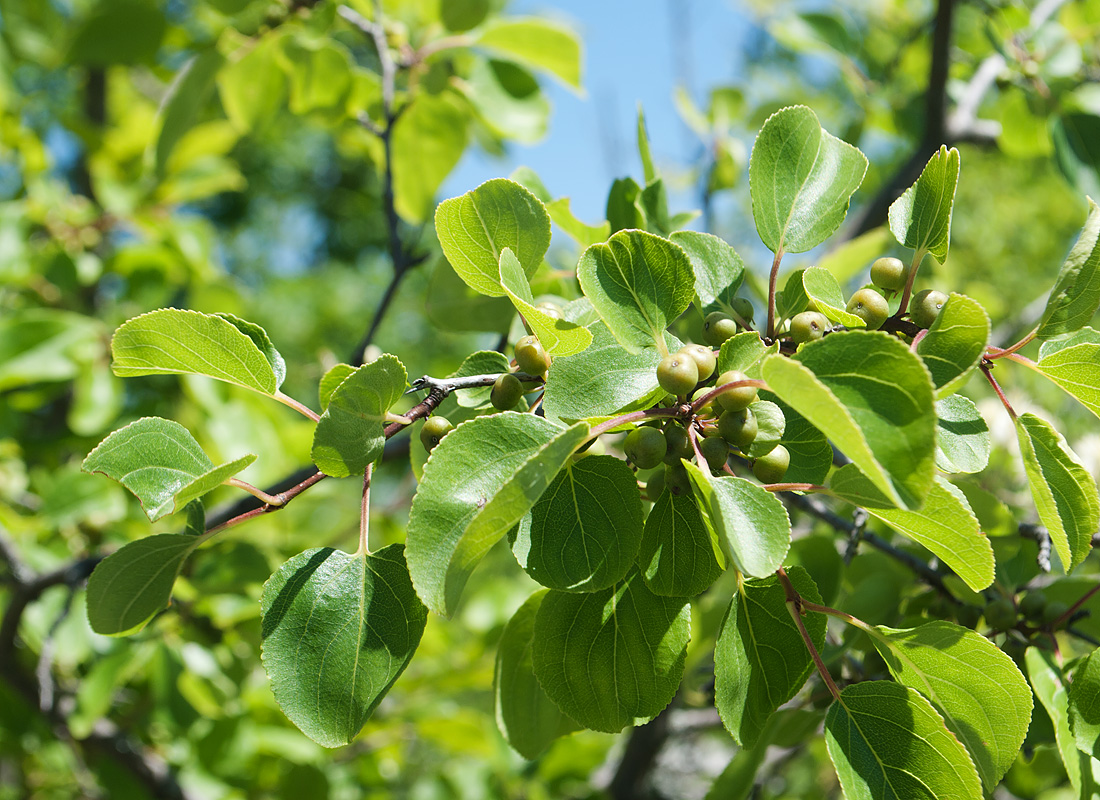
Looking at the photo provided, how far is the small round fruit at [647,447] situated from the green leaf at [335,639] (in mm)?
218

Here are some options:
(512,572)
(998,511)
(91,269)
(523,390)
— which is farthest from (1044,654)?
(512,572)

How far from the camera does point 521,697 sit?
34.3 inches

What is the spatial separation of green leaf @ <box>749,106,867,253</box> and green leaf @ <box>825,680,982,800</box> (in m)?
0.41

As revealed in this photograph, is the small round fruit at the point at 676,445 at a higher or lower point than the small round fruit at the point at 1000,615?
higher

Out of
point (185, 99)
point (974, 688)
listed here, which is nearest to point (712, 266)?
point (974, 688)

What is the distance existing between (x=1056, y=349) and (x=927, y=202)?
204 millimetres

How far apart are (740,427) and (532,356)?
0.64ft

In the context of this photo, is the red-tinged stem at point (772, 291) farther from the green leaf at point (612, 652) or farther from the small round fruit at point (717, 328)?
the green leaf at point (612, 652)

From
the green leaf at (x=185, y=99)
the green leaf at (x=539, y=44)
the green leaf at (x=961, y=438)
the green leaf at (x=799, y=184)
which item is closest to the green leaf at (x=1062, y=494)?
the green leaf at (x=961, y=438)

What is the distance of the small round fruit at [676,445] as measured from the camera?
646 mm

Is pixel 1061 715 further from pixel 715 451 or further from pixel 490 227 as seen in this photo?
pixel 490 227

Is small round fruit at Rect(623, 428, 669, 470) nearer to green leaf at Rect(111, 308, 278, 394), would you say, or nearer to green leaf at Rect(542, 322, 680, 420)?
green leaf at Rect(542, 322, 680, 420)

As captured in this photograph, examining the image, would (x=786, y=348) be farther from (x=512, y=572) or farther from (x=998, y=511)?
(x=512, y=572)

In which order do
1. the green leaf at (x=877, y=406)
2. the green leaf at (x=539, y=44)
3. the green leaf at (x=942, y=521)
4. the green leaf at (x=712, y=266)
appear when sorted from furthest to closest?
the green leaf at (x=539, y=44)
the green leaf at (x=712, y=266)
the green leaf at (x=942, y=521)
the green leaf at (x=877, y=406)
